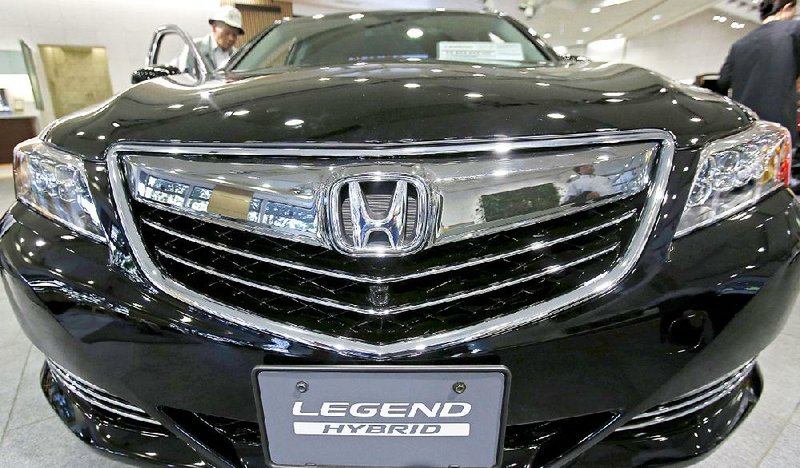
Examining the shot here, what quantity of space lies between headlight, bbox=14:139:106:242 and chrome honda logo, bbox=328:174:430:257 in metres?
0.37

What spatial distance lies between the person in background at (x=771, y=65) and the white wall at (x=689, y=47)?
604 inches

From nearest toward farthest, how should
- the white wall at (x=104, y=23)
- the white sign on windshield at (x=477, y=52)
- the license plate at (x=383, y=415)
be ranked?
the license plate at (x=383, y=415) < the white sign on windshield at (x=477, y=52) < the white wall at (x=104, y=23)

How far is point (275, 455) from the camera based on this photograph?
0.70m

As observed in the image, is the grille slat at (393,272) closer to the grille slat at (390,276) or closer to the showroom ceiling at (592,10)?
the grille slat at (390,276)

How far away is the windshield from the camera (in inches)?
63.2

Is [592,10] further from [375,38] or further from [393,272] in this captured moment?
[393,272]

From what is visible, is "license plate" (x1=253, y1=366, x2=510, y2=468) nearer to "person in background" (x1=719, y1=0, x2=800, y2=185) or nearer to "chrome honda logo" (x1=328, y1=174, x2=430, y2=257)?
"chrome honda logo" (x1=328, y1=174, x2=430, y2=257)

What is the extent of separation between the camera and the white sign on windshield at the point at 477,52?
1.31m

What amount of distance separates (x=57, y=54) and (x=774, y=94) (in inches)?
349

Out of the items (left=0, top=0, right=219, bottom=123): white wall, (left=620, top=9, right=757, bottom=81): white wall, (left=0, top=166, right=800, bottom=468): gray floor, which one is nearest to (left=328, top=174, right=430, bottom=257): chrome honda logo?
(left=0, top=166, right=800, bottom=468): gray floor

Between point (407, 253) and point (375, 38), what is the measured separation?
124 cm

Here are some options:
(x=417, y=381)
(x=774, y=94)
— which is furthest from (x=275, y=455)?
(x=774, y=94)

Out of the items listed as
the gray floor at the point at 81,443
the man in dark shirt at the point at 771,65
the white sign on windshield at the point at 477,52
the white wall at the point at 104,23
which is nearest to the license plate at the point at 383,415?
the gray floor at the point at 81,443

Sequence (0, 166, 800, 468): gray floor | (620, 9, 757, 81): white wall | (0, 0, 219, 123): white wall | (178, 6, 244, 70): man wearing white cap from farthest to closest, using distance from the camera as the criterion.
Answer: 1. (620, 9, 757, 81): white wall
2. (0, 0, 219, 123): white wall
3. (178, 6, 244, 70): man wearing white cap
4. (0, 166, 800, 468): gray floor
